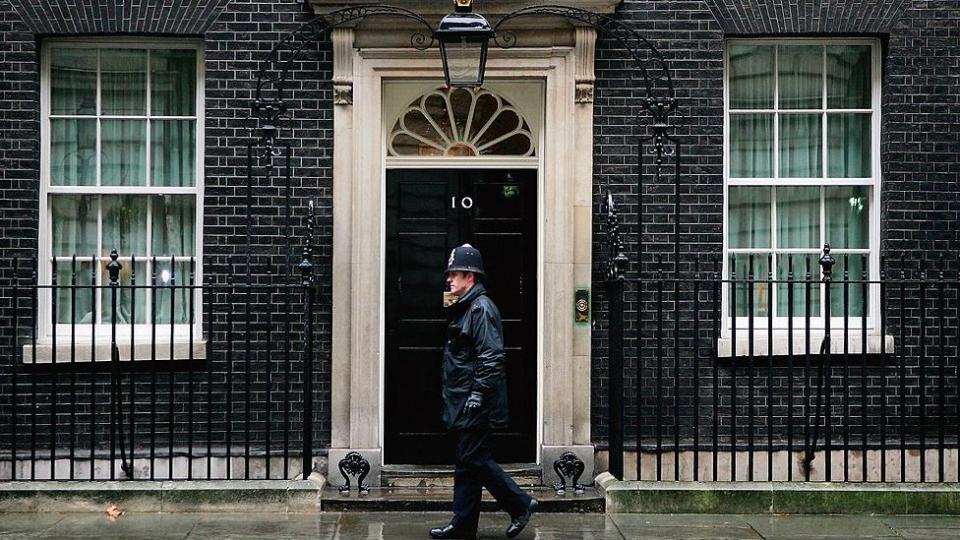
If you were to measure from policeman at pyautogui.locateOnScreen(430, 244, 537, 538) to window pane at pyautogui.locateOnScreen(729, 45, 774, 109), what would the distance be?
133 inches

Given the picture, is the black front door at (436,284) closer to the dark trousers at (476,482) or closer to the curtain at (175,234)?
the curtain at (175,234)

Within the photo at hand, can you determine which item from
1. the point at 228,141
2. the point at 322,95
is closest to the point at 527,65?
the point at 322,95

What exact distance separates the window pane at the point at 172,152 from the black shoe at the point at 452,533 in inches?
150

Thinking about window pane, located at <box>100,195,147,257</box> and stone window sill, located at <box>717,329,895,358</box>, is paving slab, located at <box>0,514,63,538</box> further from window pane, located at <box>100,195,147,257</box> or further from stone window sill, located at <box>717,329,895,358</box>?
stone window sill, located at <box>717,329,895,358</box>

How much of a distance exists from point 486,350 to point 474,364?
0.15 meters

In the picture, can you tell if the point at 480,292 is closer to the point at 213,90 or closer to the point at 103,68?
the point at 213,90

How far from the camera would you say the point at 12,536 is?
8.55 meters

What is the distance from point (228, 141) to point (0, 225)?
6.24 feet

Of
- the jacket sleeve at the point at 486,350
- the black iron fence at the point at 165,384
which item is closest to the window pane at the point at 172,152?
the black iron fence at the point at 165,384

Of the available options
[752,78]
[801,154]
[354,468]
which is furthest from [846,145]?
[354,468]

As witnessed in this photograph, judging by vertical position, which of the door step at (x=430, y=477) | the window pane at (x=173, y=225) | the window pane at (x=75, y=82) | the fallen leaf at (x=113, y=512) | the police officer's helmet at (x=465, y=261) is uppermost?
the window pane at (x=75, y=82)

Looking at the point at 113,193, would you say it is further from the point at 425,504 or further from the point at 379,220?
the point at 425,504

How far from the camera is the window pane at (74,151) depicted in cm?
1062

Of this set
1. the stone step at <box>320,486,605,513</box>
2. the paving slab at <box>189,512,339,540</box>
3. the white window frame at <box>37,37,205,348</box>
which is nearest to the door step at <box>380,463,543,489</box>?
the stone step at <box>320,486,605,513</box>
